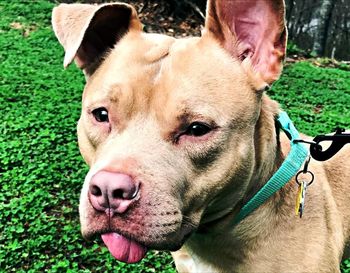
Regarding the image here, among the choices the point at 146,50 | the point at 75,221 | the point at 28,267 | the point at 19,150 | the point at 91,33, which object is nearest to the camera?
the point at 146,50

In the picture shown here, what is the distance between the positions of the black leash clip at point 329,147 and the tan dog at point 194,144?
0.63 ft

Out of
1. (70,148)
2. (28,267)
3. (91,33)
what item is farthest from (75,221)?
(91,33)

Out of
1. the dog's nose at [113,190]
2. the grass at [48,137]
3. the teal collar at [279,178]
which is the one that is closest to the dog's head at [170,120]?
the dog's nose at [113,190]

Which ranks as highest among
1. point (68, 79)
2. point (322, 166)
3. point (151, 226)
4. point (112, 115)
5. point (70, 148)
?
point (112, 115)

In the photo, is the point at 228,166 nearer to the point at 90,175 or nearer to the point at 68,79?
the point at 90,175

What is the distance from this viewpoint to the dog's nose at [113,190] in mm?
2170

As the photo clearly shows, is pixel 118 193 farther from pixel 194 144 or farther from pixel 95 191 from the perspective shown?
pixel 194 144

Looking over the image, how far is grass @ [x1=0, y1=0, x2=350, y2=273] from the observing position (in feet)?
14.4

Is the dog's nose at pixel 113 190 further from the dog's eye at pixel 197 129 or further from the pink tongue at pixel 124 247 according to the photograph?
the dog's eye at pixel 197 129

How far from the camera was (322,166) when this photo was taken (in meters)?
3.29

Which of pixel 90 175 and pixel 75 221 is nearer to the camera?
pixel 90 175

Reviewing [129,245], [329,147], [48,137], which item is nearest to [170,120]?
[129,245]

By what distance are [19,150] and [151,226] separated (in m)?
3.99

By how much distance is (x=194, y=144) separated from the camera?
8.24 feet
